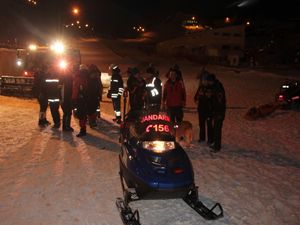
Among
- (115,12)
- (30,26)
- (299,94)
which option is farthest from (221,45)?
(115,12)

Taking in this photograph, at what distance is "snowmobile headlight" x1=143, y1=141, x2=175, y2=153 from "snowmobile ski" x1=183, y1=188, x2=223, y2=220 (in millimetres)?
756

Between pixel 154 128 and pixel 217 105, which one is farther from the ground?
pixel 217 105

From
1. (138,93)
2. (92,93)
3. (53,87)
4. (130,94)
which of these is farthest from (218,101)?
(53,87)

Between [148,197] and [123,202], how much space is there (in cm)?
45

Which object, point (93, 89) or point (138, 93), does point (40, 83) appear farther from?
point (138, 93)

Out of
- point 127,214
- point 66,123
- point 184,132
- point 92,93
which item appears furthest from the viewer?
point 66,123

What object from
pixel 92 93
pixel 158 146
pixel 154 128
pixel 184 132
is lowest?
pixel 184 132

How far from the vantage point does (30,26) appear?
2409 inches

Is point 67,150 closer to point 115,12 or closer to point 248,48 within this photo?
point 248,48

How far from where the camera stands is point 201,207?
20.0ft

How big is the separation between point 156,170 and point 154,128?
34.2 inches

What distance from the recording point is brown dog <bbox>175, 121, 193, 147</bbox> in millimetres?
9555

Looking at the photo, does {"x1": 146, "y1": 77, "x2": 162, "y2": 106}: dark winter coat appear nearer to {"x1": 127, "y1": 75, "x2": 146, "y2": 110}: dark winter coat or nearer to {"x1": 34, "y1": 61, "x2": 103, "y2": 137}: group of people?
{"x1": 127, "y1": 75, "x2": 146, "y2": 110}: dark winter coat

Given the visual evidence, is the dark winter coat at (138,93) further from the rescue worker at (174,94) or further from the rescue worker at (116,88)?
the rescue worker at (116,88)
